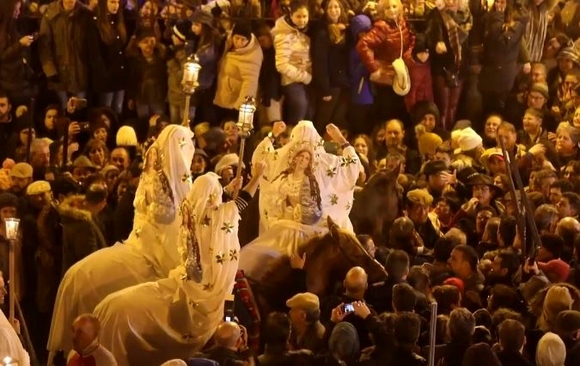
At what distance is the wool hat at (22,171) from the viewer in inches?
883

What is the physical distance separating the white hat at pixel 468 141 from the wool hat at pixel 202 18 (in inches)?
135

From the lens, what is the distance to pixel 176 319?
722 inches

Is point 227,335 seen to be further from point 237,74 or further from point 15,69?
point 15,69

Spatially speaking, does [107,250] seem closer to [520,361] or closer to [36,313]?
[36,313]

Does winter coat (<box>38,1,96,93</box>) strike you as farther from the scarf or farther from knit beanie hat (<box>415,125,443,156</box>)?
the scarf

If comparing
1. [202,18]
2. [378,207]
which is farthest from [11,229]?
[202,18]

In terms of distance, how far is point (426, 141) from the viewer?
2438 cm

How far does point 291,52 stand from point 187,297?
744 cm

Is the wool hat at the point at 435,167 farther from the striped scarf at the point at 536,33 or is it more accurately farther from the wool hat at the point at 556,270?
the striped scarf at the point at 536,33

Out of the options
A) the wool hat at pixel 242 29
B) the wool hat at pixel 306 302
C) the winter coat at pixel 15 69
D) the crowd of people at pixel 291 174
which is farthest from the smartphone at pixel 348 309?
the winter coat at pixel 15 69

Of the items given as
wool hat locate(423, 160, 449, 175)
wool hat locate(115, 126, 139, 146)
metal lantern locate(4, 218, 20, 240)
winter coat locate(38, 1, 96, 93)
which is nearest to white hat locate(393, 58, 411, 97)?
wool hat locate(423, 160, 449, 175)

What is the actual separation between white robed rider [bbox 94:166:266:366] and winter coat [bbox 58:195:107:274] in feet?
Answer: 7.66

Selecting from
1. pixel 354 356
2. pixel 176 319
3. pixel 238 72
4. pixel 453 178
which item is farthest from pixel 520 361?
pixel 238 72

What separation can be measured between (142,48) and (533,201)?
6435 mm
